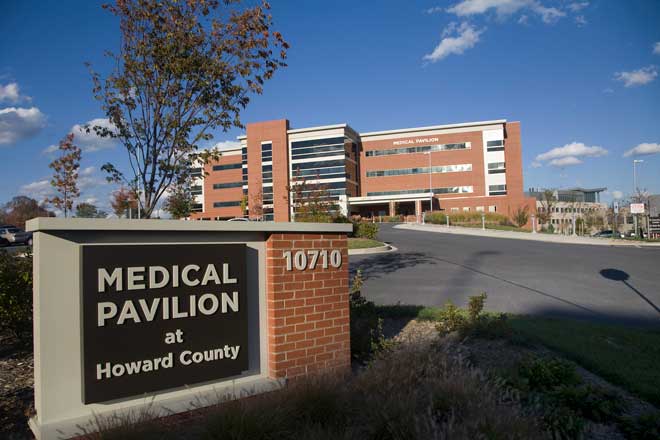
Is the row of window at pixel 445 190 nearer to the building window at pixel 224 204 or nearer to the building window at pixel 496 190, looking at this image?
the building window at pixel 496 190

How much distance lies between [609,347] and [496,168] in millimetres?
68482

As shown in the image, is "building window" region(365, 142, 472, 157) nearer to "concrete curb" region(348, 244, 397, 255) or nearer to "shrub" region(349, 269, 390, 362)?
"concrete curb" region(348, 244, 397, 255)

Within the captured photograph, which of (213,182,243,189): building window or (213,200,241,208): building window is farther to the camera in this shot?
(213,182,243,189): building window

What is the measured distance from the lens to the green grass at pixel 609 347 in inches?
205

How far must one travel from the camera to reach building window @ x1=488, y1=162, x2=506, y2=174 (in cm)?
7050

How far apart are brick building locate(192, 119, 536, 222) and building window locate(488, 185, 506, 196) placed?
14 cm

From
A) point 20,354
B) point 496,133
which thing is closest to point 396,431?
point 20,354

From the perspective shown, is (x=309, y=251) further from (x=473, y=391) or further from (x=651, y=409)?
(x=651, y=409)

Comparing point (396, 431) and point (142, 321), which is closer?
point (396, 431)

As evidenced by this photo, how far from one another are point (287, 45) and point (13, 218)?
55.7 meters

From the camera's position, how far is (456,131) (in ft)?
238

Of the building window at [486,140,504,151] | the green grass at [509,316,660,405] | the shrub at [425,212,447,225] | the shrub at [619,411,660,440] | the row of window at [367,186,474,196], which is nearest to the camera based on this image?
the shrub at [619,411,660,440]

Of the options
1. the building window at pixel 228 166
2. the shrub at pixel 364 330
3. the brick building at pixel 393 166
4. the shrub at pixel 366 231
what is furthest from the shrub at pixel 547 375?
the building window at pixel 228 166

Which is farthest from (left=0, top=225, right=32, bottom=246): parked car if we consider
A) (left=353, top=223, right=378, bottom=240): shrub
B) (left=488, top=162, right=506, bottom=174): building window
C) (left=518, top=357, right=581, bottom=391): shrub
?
(left=488, top=162, right=506, bottom=174): building window
